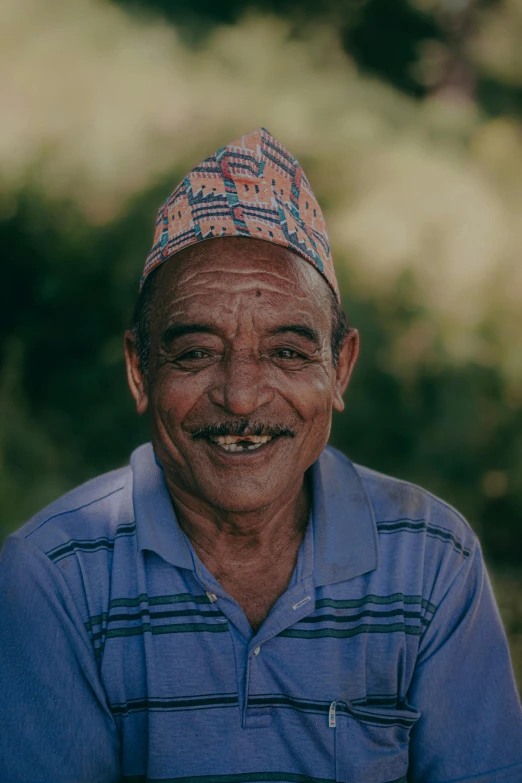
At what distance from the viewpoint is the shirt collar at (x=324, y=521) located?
6.77 ft

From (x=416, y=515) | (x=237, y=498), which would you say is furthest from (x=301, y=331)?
(x=416, y=515)

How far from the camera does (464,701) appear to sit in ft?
6.66

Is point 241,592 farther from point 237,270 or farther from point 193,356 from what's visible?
point 237,270

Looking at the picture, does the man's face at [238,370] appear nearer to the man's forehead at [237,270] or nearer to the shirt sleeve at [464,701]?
the man's forehead at [237,270]

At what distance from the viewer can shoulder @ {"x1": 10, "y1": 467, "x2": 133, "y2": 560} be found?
201 centimetres

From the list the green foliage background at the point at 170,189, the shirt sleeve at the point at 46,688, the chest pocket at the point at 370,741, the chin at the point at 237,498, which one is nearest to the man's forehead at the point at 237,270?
the chin at the point at 237,498

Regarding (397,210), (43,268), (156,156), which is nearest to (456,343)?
(397,210)

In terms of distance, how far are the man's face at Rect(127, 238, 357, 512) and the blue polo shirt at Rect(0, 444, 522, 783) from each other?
22 centimetres

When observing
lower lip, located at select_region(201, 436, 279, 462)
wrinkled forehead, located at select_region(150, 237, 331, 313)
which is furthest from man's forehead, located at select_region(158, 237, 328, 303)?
lower lip, located at select_region(201, 436, 279, 462)

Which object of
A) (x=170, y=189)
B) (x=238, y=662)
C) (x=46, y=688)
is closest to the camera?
(x=46, y=688)

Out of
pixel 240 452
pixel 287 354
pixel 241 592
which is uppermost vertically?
pixel 287 354

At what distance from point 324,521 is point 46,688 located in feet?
2.57

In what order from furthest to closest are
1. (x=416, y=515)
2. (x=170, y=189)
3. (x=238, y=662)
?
(x=170, y=189), (x=416, y=515), (x=238, y=662)

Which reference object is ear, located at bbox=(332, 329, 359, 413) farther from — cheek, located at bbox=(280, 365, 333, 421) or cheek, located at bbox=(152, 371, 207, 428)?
cheek, located at bbox=(152, 371, 207, 428)
